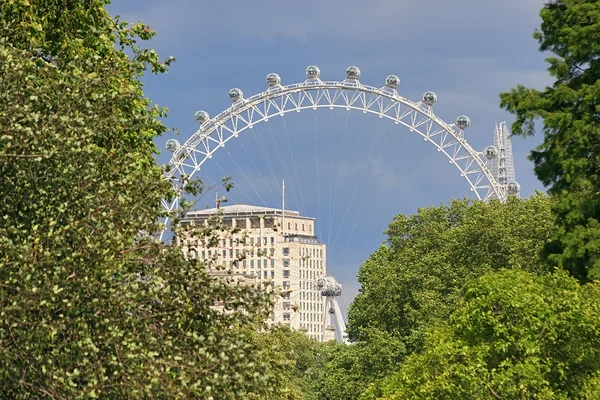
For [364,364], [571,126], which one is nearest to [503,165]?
[364,364]

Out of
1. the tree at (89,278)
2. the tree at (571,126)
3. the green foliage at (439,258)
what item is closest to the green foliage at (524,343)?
the tree at (571,126)

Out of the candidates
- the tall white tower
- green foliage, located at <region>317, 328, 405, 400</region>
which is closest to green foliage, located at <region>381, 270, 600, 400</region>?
green foliage, located at <region>317, 328, 405, 400</region>

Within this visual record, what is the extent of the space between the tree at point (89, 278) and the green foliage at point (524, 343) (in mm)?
14049

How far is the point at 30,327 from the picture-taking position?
1877 centimetres

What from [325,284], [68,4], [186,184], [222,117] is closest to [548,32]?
[68,4]

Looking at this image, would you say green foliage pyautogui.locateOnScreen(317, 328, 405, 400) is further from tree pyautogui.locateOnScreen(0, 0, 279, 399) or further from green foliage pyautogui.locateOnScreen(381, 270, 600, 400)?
tree pyautogui.locateOnScreen(0, 0, 279, 399)

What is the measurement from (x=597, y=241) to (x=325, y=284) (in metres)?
158

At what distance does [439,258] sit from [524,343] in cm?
3830

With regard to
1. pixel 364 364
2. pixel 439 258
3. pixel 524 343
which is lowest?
pixel 524 343

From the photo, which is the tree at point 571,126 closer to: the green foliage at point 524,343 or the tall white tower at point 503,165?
the green foliage at point 524,343

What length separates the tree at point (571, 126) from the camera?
135ft

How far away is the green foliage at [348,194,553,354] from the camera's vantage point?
68812 millimetres

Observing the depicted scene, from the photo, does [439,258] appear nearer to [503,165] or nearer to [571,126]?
[571,126]

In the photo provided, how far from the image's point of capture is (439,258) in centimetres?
7281
